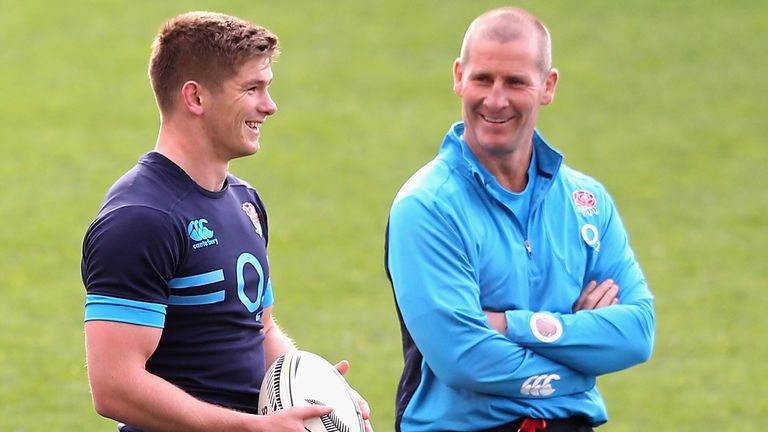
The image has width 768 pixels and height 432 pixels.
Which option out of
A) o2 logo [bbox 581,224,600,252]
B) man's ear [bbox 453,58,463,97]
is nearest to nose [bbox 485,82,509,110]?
man's ear [bbox 453,58,463,97]

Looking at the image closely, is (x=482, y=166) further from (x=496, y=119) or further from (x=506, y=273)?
(x=506, y=273)

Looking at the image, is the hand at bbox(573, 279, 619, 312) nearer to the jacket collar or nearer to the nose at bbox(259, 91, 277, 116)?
the jacket collar

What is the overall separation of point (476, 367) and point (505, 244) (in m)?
0.49

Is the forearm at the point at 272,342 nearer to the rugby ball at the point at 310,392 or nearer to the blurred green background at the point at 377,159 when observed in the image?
the rugby ball at the point at 310,392

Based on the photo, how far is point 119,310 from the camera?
3783 mm

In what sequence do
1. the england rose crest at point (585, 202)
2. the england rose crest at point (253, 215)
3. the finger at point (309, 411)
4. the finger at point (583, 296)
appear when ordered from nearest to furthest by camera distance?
the finger at point (309, 411) < the england rose crest at point (253, 215) < the finger at point (583, 296) < the england rose crest at point (585, 202)

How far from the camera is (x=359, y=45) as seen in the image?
19.0m

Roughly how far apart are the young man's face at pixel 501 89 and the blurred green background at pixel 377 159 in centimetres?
455

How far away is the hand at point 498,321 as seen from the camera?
183 inches

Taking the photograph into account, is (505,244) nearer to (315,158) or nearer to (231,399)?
(231,399)

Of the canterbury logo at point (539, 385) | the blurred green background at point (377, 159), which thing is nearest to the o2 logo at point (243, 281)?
the canterbury logo at point (539, 385)

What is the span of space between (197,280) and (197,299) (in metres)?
0.06

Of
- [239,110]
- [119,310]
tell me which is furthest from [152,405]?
[239,110]

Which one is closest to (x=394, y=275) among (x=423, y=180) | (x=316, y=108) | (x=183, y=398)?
(x=423, y=180)
